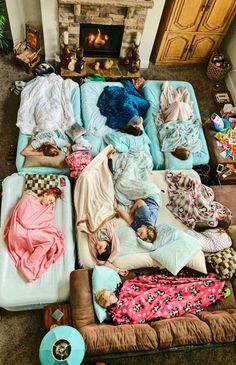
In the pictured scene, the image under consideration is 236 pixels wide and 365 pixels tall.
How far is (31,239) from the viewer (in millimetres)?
3139

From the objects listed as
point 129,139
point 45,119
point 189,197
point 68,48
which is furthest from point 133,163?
point 68,48

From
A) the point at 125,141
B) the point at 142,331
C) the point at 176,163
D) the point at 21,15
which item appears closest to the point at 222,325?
the point at 142,331

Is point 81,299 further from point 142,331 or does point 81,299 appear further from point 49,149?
point 49,149

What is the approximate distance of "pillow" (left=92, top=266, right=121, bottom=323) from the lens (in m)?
2.85

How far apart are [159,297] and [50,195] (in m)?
1.35

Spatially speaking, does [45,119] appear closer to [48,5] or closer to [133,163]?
[133,163]

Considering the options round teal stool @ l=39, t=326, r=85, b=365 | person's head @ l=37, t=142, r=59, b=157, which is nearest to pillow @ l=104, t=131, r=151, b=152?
person's head @ l=37, t=142, r=59, b=157

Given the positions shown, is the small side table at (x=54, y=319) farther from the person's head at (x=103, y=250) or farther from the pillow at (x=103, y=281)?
the person's head at (x=103, y=250)

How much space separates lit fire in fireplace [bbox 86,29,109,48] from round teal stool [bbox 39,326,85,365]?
3498 millimetres

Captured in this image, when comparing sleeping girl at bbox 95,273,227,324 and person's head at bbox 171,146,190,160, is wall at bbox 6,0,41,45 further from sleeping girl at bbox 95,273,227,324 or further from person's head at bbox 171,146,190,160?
sleeping girl at bbox 95,273,227,324

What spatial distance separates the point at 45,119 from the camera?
383cm

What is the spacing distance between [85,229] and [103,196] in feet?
1.27

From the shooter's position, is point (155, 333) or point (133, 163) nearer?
point (155, 333)

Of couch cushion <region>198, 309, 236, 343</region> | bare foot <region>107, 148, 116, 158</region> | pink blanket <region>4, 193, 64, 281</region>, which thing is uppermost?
couch cushion <region>198, 309, 236, 343</region>
